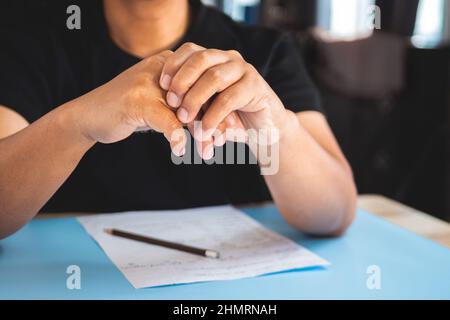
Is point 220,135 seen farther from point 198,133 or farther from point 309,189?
point 309,189

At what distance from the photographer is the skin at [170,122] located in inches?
21.8

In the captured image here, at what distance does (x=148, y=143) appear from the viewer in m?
0.75

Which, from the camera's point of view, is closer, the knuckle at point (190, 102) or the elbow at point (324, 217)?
the knuckle at point (190, 102)

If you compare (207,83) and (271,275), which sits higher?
(207,83)

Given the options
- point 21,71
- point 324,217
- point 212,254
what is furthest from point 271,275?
point 21,71

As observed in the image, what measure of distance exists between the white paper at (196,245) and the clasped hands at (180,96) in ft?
0.41

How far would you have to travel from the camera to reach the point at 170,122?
1.80ft

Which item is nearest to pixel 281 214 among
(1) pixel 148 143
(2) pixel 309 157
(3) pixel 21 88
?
(2) pixel 309 157

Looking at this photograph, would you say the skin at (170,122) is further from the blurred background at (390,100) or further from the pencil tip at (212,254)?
the blurred background at (390,100)

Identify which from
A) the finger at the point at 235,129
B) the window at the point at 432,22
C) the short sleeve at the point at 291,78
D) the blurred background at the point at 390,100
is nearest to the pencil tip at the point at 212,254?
the finger at the point at 235,129

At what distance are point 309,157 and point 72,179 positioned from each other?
0.97 ft

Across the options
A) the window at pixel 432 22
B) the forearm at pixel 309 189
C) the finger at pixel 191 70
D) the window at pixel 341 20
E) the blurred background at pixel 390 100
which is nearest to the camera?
the finger at pixel 191 70

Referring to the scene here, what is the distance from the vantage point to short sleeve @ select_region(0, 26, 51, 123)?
2.35 feet

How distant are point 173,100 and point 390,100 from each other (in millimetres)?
1992
